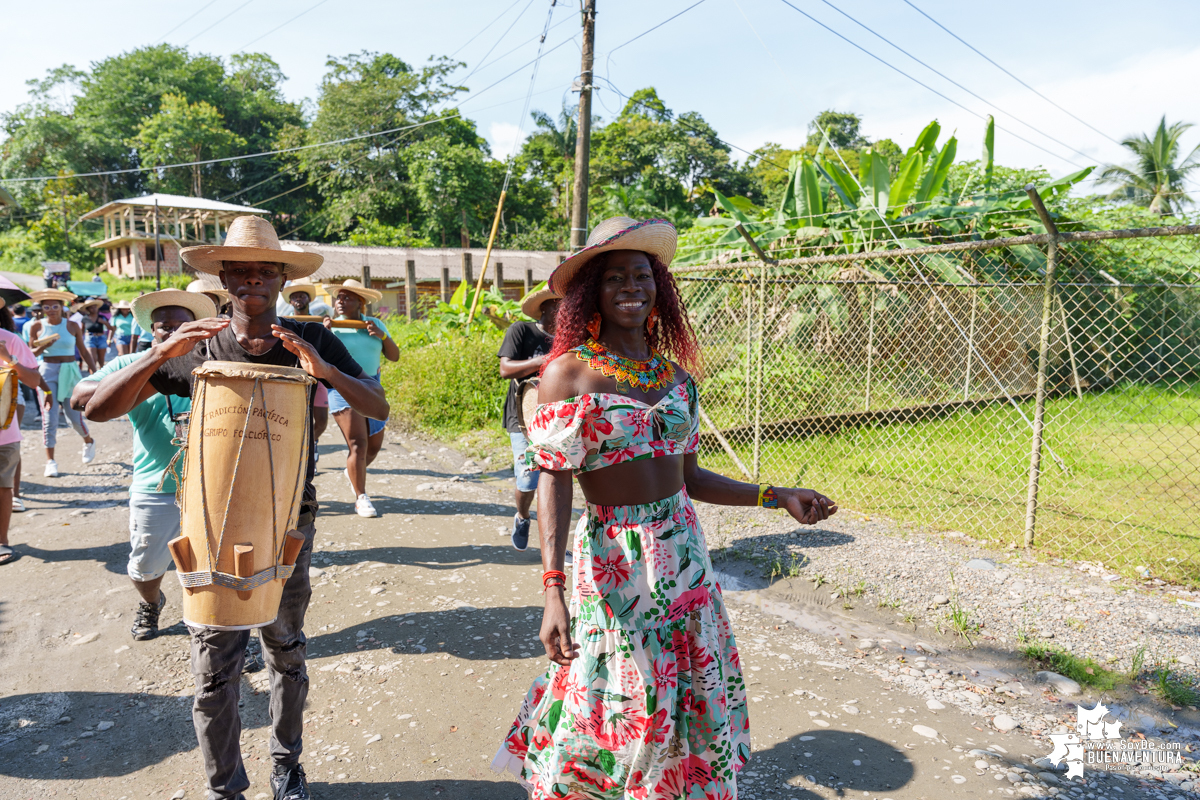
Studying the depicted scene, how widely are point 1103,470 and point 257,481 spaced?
8.20 m

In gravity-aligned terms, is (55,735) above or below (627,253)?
below

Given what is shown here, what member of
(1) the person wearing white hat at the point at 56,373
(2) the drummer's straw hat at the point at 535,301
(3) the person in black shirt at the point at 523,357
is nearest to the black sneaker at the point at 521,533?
(3) the person in black shirt at the point at 523,357

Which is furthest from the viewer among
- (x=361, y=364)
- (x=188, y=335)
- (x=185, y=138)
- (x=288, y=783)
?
(x=185, y=138)

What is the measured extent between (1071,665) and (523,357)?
11.9 feet

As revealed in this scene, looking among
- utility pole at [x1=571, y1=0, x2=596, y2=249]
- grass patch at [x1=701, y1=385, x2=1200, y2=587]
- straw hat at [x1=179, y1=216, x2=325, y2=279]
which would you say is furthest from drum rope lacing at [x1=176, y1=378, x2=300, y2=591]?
utility pole at [x1=571, y1=0, x2=596, y2=249]

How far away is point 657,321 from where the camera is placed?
2.62 metres

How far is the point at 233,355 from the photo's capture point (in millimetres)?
2547

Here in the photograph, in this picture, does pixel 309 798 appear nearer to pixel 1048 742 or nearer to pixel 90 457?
pixel 1048 742

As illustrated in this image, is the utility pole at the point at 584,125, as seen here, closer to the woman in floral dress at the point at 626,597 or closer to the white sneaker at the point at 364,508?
the white sneaker at the point at 364,508

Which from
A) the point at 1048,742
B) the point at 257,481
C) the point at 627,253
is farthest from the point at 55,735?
the point at 1048,742

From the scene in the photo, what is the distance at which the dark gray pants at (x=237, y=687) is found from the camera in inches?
92.9

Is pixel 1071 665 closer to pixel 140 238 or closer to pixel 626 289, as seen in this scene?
pixel 626 289

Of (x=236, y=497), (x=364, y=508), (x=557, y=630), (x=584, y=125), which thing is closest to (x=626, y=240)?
(x=557, y=630)

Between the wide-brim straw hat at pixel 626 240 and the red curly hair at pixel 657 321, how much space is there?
41mm
